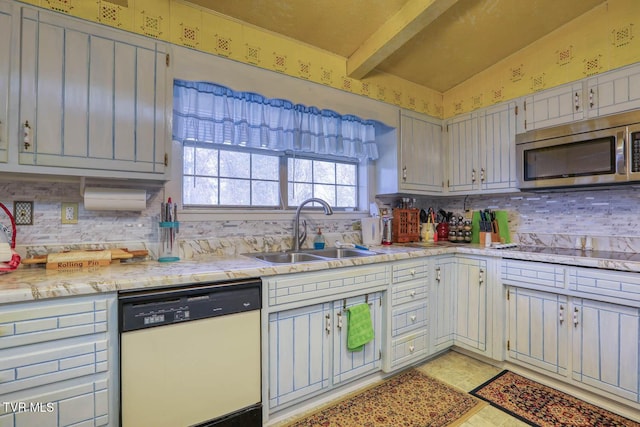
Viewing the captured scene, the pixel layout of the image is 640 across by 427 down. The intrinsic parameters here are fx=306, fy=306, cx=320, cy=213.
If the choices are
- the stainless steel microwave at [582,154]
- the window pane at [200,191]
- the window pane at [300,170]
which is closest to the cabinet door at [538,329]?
the stainless steel microwave at [582,154]

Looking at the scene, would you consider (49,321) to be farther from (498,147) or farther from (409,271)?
(498,147)

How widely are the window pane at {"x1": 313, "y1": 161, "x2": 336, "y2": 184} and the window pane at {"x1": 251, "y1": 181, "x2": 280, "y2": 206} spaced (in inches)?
15.7

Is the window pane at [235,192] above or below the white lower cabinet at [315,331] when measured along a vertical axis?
above

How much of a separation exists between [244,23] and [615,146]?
2.51 m

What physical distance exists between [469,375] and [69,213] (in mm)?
2740

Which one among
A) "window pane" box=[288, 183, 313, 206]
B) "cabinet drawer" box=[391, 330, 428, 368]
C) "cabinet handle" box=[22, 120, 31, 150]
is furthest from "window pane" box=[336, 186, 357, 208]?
"cabinet handle" box=[22, 120, 31, 150]

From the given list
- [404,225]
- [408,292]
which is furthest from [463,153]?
[408,292]

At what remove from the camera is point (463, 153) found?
9.57 feet

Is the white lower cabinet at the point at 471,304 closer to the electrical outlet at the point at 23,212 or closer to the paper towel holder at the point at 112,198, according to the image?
the paper towel holder at the point at 112,198

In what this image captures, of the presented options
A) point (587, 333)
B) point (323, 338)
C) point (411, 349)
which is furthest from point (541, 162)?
point (323, 338)

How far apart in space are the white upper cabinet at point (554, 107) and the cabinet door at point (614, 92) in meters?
0.07

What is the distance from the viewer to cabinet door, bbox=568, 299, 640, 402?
1.69 meters

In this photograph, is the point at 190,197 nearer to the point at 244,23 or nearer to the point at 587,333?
the point at 244,23

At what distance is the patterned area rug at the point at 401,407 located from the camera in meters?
1.68
